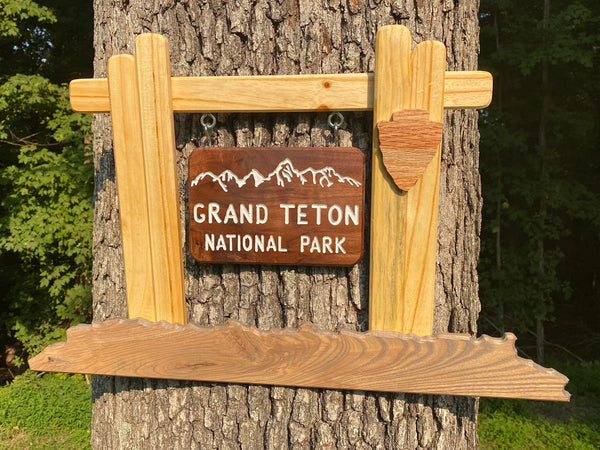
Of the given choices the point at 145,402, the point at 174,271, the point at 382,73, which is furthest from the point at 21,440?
the point at 382,73

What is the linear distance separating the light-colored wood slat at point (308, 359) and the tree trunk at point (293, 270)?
0.10 meters

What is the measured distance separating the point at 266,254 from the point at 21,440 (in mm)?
4836

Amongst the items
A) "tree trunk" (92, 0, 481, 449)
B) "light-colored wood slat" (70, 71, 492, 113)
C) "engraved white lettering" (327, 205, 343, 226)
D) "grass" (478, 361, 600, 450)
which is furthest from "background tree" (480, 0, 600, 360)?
"engraved white lettering" (327, 205, 343, 226)

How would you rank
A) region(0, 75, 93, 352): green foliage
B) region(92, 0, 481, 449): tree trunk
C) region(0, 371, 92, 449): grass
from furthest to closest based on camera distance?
1. region(0, 75, 93, 352): green foliage
2. region(0, 371, 92, 449): grass
3. region(92, 0, 481, 449): tree trunk

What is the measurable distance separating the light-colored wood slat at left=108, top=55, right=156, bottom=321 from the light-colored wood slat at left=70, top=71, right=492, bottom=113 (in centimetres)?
14

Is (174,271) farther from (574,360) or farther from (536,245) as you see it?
(574,360)

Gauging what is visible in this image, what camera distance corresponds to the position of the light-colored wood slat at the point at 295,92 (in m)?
1.23

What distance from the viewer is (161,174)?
1.33 metres

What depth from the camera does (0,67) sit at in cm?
662

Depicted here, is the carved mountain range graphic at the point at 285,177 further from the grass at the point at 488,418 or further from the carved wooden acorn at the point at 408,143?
the grass at the point at 488,418

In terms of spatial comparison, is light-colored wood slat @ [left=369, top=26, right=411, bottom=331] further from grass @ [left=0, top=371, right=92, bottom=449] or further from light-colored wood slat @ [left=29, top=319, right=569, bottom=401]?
grass @ [left=0, top=371, right=92, bottom=449]

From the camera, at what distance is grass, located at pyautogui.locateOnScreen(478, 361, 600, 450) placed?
412 centimetres

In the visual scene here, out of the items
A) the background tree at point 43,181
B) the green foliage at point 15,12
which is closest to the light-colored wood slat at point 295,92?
the background tree at point 43,181

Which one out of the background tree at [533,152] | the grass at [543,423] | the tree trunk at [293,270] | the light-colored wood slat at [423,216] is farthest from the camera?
the background tree at [533,152]
